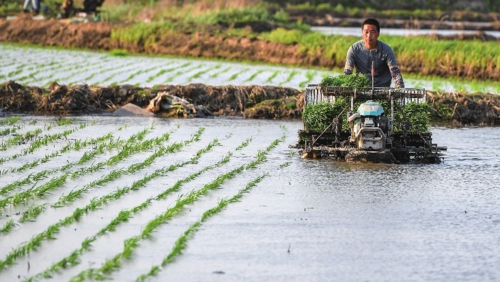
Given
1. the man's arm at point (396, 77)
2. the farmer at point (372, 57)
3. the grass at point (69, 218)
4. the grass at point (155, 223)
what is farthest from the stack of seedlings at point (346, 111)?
the grass at point (69, 218)

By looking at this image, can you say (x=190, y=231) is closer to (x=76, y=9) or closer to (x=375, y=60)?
(x=375, y=60)

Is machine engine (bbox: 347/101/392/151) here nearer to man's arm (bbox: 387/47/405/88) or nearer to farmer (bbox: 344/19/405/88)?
man's arm (bbox: 387/47/405/88)

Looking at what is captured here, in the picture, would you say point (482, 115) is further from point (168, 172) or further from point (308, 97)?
point (168, 172)

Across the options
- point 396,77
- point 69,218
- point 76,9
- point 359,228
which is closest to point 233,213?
point 359,228

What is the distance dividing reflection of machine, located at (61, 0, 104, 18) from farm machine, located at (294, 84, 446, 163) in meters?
25.4

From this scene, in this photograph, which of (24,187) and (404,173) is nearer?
(24,187)

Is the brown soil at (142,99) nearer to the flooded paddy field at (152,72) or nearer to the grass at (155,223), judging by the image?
the flooded paddy field at (152,72)

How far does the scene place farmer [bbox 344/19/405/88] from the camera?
12938 millimetres

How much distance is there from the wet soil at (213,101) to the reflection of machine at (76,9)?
62.7ft

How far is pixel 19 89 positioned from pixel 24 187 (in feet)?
27.6

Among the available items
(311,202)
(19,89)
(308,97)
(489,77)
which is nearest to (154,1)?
(489,77)

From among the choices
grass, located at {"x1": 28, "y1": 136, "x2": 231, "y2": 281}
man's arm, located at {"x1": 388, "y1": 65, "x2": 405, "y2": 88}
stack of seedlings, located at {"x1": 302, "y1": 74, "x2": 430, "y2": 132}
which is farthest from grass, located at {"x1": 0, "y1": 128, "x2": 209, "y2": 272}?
man's arm, located at {"x1": 388, "y1": 65, "x2": 405, "y2": 88}

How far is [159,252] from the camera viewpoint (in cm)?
754

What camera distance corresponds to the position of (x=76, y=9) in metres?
38.3
